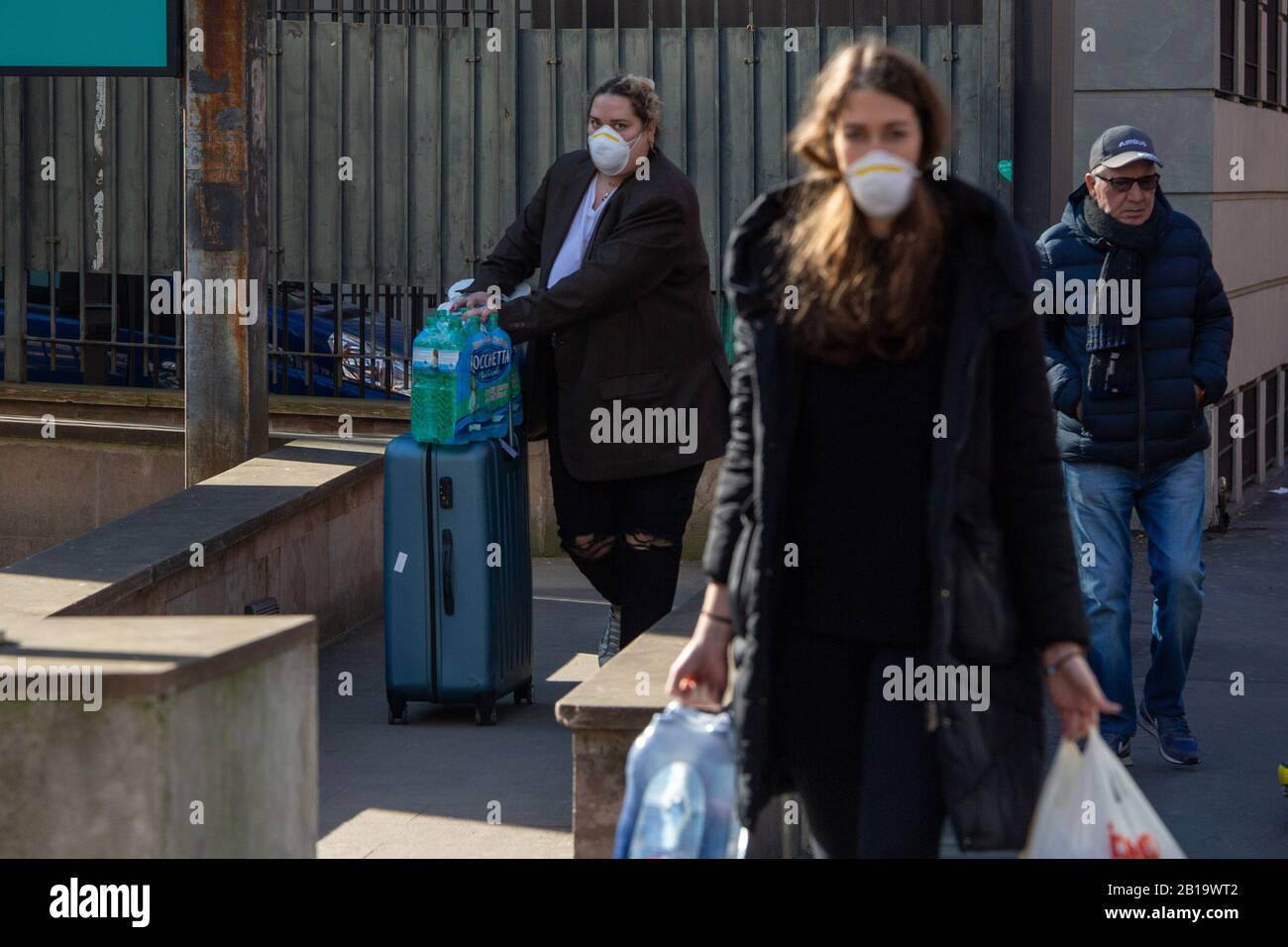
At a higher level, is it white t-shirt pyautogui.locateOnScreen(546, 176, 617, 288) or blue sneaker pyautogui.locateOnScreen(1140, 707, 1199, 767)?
white t-shirt pyautogui.locateOnScreen(546, 176, 617, 288)

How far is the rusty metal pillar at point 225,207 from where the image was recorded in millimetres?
7484

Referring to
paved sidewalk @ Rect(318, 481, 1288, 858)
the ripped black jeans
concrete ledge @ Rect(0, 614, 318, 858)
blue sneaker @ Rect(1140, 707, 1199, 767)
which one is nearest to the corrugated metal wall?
paved sidewalk @ Rect(318, 481, 1288, 858)

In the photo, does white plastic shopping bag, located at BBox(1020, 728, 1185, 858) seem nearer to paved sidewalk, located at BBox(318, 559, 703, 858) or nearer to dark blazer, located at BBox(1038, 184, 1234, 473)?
paved sidewalk, located at BBox(318, 559, 703, 858)

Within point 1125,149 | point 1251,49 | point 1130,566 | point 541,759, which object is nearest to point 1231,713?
point 1130,566

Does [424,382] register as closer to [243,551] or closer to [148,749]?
[243,551]

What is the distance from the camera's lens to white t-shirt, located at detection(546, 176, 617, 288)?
6.09m

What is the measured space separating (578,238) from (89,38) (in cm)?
242

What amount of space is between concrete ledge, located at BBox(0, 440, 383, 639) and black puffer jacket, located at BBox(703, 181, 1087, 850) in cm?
276

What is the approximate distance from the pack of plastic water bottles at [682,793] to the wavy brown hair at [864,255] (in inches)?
24.9

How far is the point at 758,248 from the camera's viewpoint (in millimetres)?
3188
